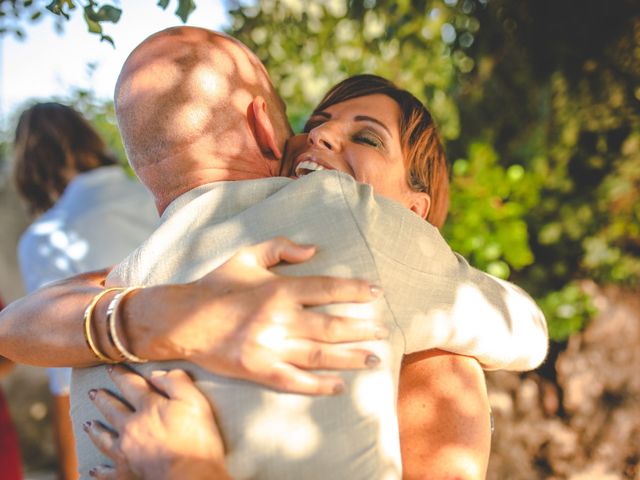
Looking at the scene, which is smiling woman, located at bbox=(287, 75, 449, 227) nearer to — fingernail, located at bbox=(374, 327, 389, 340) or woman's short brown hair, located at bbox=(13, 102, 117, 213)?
fingernail, located at bbox=(374, 327, 389, 340)

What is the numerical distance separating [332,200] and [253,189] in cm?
23

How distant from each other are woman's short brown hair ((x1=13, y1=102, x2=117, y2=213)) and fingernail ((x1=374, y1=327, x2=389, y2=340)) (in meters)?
3.72

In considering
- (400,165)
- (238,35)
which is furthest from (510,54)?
(400,165)

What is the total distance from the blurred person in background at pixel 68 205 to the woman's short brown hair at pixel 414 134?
266 cm

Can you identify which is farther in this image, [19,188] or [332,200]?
[19,188]

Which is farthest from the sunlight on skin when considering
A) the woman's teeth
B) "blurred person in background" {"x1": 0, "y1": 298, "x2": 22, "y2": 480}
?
"blurred person in background" {"x1": 0, "y1": 298, "x2": 22, "y2": 480}

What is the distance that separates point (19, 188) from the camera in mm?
4777

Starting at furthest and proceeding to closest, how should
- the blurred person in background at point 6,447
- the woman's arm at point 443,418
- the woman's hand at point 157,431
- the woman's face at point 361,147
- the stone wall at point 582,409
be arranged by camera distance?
1. the stone wall at point 582,409
2. the blurred person in background at point 6,447
3. the woman's face at point 361,147
4. the woman's arm at point 443,418
5. the woman's hand at point 157,431

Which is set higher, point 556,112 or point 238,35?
point 238,35

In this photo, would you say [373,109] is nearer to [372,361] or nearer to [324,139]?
[324,139]

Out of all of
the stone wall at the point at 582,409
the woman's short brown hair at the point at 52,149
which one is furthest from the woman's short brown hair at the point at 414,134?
the woman's short brown hair at the point at 52,149

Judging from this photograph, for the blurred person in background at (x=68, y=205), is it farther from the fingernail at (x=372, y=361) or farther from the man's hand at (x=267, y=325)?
the fingernail at (x=372, y=361)

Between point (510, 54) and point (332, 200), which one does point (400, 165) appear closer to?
point (332, 200)

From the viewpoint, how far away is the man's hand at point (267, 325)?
1412 mm
